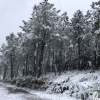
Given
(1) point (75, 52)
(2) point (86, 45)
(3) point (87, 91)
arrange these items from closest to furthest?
(3) point (87, 91) → (2) point (86, 45) → (1) point (75, 52)

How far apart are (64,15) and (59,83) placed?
73.0ft

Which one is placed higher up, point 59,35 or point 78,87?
point 59,35

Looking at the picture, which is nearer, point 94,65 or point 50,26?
point 94,65

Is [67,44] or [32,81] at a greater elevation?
[67,44]

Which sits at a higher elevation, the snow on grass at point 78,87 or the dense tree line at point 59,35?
the dense tree line at point 59,35

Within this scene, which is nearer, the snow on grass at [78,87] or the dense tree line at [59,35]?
the snow on grass at [78,87]

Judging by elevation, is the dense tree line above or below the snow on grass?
above

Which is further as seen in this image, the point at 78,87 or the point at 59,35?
the point at 59,35

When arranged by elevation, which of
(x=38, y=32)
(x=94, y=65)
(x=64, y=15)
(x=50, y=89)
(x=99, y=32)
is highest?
(x=64, y=15)

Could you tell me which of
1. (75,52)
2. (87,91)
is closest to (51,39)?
(75,52)

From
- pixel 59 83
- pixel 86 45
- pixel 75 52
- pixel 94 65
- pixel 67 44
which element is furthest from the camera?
pixel 75 52

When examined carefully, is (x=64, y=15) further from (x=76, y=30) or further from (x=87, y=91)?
(x=87, y=91)

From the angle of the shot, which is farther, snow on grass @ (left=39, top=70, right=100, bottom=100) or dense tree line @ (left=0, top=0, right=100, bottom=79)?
dense tree line @ (left=0, top=0, right=100, bottom=79)

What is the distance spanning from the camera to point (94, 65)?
27938 millimetres
